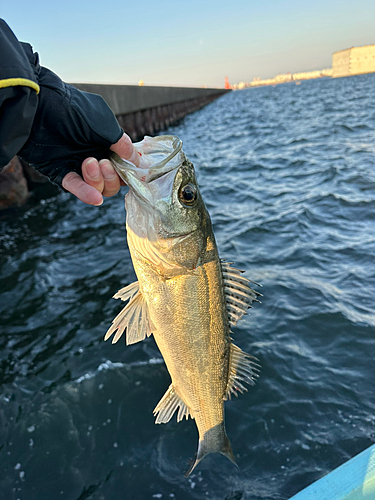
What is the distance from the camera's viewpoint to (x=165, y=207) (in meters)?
2.02

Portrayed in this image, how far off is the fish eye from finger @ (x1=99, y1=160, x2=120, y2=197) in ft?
1.30

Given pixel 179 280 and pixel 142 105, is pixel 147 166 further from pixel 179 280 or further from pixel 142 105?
pixel 142 105

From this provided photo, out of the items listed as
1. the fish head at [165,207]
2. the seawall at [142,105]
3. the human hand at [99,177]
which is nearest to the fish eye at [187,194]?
the fish head at [165,207]

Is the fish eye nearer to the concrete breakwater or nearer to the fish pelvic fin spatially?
the fish pelvic fin

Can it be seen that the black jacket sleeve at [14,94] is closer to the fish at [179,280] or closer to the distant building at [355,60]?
the fish at [179,280]

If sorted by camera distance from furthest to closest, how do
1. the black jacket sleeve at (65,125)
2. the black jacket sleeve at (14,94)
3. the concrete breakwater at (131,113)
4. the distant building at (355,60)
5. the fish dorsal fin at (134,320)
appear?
the distant building at (355,60) → the concrete breakwater at (131,113) → the fish dorsal fin at (134,320) → the black jacket sleeve at (65,125) → the black jacket sleeve at (14,94)

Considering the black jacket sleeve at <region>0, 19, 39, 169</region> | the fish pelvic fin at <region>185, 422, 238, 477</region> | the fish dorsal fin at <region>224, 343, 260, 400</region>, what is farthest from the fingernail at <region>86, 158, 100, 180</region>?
the fish pelvic fin at <region>185, 422, 238, 477</region>

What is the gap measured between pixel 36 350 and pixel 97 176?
353 centimetres

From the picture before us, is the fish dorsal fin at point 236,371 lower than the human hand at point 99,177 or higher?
lower

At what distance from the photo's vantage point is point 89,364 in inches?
174

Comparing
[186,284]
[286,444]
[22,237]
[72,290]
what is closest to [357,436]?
[286,444]

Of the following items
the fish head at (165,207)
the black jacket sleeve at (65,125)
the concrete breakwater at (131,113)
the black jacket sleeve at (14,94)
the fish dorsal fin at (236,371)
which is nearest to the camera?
the black jacket sleeve at (14,94)

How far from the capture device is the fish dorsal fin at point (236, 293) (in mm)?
2219

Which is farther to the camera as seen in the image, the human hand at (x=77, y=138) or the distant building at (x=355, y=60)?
the distant building at (x=355, y=60)
